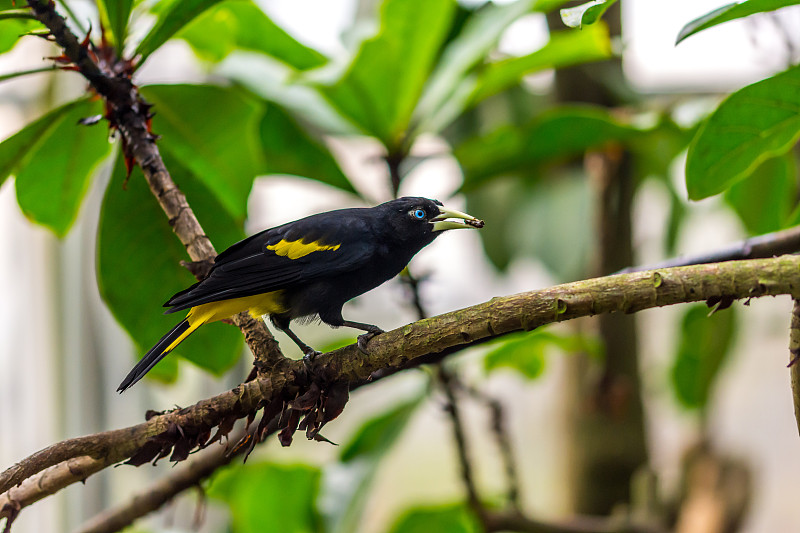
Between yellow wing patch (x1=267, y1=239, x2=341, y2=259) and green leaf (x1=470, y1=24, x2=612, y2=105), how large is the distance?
2.39 ft

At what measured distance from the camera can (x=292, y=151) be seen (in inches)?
60.2

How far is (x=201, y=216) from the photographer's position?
116cm

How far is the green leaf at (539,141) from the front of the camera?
59.0 inches

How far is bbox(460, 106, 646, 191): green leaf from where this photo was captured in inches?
59.0

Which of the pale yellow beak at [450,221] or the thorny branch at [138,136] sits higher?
the thorny branch at [138,136]

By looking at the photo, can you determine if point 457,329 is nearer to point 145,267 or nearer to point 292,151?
point 145,267

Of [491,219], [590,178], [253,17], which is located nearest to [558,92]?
[590,178]

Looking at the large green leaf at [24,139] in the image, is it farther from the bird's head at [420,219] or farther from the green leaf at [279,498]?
the green leaf at [279,498]

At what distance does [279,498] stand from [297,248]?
110cm

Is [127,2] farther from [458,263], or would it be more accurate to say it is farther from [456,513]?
[458,263]

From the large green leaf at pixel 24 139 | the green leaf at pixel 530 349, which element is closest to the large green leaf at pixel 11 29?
the large green leaf at pixel 24 139

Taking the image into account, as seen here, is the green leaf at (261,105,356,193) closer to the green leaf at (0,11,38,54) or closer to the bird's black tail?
the green leaf at (0,11,38,54)

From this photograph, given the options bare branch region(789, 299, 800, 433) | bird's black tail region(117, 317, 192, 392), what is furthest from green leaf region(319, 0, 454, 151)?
bare branch region(789, 299, 800, 433)

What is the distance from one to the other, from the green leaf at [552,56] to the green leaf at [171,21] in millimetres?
712
